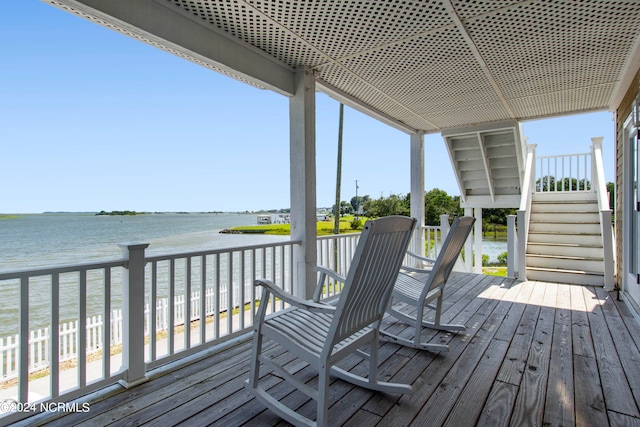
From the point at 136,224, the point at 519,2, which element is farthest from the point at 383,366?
the point at 136,224

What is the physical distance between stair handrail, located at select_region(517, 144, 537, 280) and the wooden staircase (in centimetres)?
19

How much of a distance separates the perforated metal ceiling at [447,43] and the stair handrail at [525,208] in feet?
5.88

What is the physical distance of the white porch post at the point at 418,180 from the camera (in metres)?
5.64

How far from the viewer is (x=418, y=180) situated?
18.5 ft

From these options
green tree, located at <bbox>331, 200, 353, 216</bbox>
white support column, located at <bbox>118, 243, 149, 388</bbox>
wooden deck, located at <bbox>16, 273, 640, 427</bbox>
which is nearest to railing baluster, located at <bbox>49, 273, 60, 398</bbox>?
wooden deck, located at <bbox>16, 273, 640, 427</bbox>

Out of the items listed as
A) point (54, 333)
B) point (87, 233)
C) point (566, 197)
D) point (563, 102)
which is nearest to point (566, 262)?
point (566, 197)

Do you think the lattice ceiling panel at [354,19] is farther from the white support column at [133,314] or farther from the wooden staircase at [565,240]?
the wooden staircase at [565,240]

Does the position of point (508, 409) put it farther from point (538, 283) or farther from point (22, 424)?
point (538, 283)

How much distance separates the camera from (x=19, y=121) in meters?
17.4

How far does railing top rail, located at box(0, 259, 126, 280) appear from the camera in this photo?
61.7 inches

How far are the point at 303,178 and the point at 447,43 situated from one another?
1.60 metres

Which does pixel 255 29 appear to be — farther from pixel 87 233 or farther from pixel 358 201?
pixel 358 201

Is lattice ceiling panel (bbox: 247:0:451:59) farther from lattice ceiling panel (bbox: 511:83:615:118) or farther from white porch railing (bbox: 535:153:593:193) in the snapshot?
white porch railing (bbox: 535:153:593:193)

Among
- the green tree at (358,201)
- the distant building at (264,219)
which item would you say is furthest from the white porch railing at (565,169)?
the green tree at (358,201)
